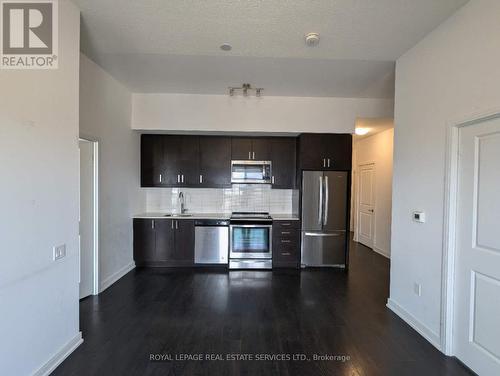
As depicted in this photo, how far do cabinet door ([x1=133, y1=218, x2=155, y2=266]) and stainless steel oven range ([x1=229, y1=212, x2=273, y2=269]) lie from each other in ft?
4.62

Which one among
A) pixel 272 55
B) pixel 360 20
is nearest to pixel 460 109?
pixel 360 20

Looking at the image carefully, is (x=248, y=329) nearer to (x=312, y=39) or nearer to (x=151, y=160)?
(x=312, y=39)

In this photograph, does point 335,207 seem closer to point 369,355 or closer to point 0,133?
point 369,355

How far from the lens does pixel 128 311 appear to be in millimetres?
3160

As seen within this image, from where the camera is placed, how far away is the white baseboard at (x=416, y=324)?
8.32ft

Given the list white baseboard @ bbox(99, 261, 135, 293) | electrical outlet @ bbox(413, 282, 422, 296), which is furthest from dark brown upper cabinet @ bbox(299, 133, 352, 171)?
white baseboard @ bbox(99, 261, 135, 293)

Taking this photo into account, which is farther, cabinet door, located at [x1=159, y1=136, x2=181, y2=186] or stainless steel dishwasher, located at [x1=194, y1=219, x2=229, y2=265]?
Answer: cabinet door, located at [x1=159, y1=136, x2=181, y2=186]

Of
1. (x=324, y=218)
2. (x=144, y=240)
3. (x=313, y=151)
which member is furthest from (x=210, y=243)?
(x=313, y=151)

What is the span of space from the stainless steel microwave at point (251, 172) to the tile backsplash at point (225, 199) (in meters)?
0.33

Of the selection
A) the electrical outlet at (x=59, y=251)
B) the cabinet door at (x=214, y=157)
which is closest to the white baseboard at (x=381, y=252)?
the cabinet door at (x=214, y=157)

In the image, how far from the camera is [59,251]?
222 centimetres

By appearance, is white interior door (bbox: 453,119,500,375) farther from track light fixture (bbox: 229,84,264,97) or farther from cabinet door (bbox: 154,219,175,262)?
cabinet door (bbox: 154,219,175,262)

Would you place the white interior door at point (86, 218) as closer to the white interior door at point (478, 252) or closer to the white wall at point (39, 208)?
the white wall at point (39, 208)

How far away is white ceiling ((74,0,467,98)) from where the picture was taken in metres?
2.31
